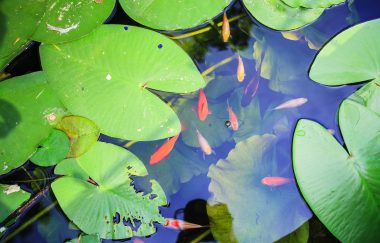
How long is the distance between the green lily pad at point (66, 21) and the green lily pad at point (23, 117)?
218mm

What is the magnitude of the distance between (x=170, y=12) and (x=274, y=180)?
0.93 meters

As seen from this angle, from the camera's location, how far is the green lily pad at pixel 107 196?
57.7 inches

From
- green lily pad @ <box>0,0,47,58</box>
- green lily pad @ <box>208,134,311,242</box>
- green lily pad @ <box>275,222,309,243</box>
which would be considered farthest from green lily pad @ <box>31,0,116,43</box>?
green lily pad @ <box>275,222,309,243</box>

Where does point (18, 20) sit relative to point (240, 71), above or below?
above

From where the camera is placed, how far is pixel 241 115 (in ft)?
5.41

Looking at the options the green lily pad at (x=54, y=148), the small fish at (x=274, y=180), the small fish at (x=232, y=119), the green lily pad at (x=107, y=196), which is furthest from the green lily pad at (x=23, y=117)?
the small fish at (x=274, y=180)

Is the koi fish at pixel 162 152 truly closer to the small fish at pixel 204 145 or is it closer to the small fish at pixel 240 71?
the small fish at pixel 204 145

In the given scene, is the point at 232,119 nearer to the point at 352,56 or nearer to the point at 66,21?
the point at 352,56

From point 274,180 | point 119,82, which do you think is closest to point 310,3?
point 274,180

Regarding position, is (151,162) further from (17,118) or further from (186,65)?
(17,118)

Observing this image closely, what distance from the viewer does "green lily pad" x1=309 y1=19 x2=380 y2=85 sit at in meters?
1.55

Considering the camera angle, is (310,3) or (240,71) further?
(240,71)

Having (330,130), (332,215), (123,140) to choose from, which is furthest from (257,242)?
(123,140)

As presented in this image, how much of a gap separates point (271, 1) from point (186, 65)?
20.8 inches
